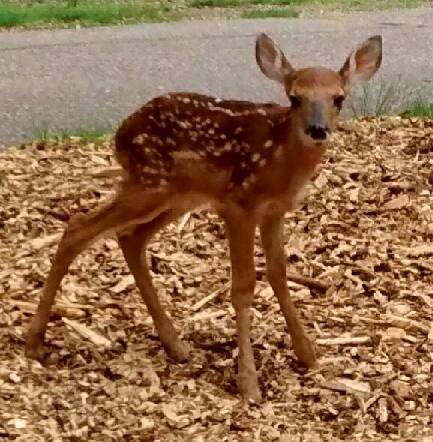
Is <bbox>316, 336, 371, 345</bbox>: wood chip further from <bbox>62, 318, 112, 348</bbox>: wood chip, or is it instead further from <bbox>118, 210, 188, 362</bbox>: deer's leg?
<bbox>62, 318, 112, 348</bbox>: wood chip

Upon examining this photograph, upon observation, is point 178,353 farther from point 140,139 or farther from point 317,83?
point 317,83

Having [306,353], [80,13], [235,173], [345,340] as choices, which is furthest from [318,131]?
[80,13]

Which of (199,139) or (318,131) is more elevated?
(318,131)

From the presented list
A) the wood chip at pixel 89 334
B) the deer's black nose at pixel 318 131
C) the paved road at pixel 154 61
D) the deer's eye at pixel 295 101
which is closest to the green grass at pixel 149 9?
the paved road at pixel 154 61

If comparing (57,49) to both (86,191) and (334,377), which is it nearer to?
(86,191)

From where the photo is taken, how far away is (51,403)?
14.5 ft

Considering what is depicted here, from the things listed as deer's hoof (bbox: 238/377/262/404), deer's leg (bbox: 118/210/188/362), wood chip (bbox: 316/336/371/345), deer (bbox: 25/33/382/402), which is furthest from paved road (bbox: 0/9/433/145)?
deer's hoof (bbox: 238/377/262/404)

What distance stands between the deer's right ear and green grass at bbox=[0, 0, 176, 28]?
18.6ft

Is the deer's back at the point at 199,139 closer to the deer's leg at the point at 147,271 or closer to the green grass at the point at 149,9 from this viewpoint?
the deer's leg at the point at 147,271

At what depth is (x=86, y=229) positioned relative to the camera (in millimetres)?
4602

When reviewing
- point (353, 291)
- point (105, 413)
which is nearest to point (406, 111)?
point (353, 291)

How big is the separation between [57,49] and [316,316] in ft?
15.1

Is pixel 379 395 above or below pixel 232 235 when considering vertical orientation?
below

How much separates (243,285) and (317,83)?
0.74 metres
